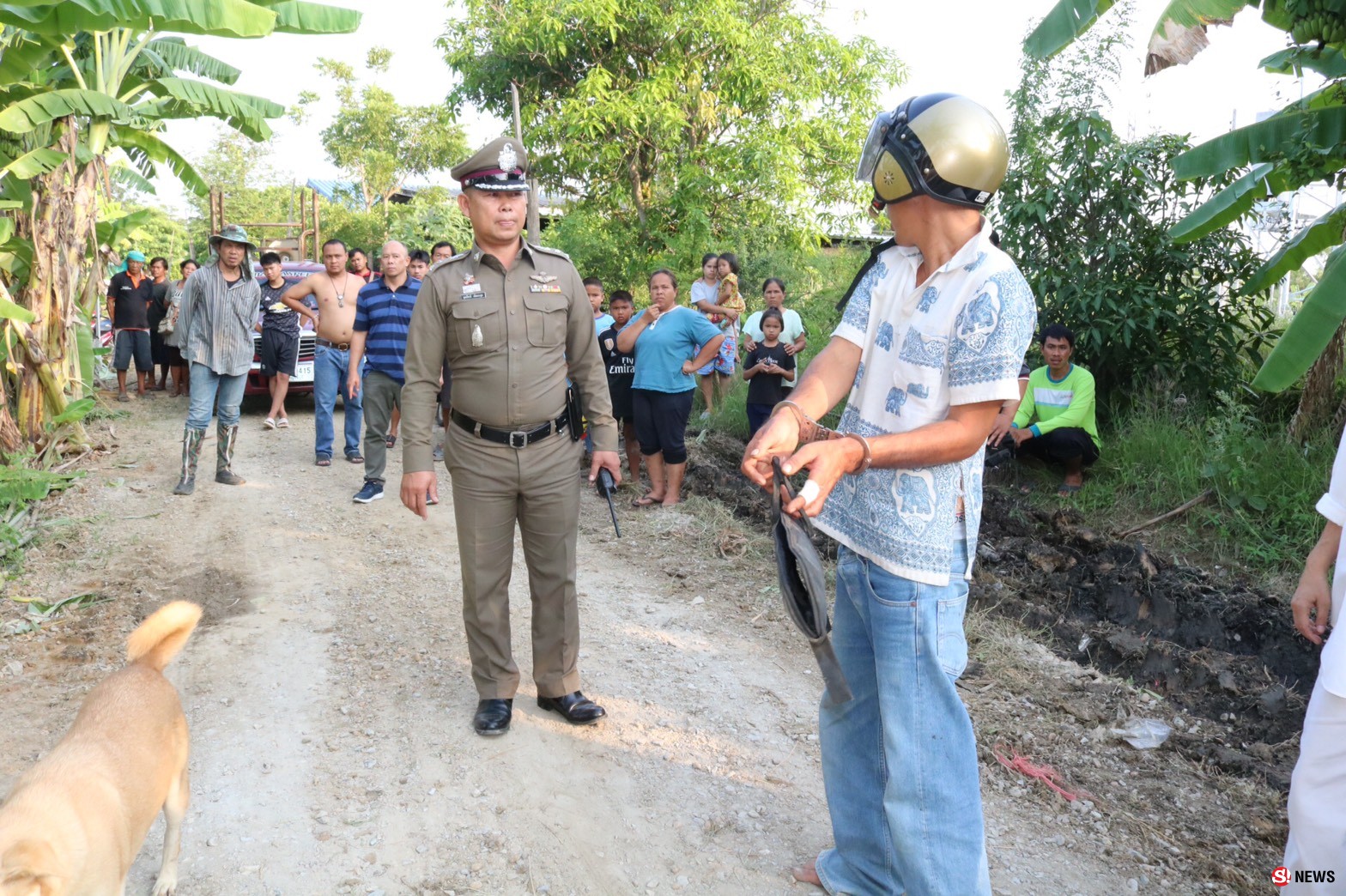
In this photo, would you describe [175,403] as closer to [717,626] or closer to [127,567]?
[127,567]

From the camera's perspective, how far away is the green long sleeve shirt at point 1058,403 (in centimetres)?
786

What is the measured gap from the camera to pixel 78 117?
383 inches

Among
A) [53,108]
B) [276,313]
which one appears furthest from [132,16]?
[276,313]

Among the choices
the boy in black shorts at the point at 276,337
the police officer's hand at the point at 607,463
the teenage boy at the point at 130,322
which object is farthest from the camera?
the teenage boy at the point at 130,322

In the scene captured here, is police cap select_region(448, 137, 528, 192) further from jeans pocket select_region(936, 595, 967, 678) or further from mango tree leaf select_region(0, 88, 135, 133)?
mango tree leaf select_region(0, 88, 135, 133)

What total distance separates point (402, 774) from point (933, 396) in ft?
8.83

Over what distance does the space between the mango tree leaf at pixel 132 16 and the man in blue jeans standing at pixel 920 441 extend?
5645 millimetres

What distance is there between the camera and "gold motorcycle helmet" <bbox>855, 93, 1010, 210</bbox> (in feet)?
7.86

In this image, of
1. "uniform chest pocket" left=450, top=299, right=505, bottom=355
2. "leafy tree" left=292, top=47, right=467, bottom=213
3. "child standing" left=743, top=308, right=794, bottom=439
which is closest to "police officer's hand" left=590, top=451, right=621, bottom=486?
"uniform chest pocket" left=450, top=299, right=505, bottom=355

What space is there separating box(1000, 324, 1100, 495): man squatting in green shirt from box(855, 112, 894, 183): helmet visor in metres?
5.74

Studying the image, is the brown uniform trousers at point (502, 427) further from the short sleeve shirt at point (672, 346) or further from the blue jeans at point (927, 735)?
the short sleeve shirt at point (672, 346)

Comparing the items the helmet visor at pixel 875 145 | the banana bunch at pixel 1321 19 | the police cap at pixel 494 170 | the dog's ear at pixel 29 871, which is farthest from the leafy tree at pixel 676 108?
the dog's ear at pixel 29 871

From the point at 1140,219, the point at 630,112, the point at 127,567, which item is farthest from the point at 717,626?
the point at 630,112

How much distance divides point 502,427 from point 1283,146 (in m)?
5.73
